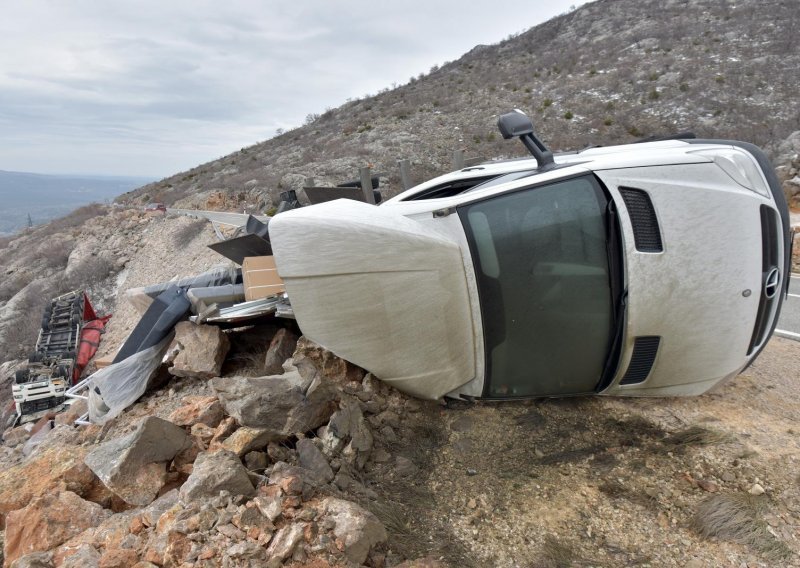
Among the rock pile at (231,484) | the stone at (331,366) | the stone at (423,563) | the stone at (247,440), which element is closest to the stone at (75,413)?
the rock pile at (231,484)

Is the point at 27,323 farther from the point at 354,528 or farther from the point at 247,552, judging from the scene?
the point at 354,528

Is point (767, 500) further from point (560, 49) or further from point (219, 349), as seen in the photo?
point (560, 49)

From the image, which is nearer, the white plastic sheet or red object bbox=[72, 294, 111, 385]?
the white plastic sheet

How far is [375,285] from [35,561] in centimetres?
199

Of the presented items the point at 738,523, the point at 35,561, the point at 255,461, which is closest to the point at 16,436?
the point at 35,561

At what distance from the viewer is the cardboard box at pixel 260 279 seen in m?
3.76

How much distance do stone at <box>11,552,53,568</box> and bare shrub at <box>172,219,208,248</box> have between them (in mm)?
12834

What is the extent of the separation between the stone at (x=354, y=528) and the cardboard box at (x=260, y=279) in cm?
200

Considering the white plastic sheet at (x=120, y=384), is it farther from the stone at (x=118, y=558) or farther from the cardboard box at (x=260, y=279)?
the stone at (x=118, y=558)

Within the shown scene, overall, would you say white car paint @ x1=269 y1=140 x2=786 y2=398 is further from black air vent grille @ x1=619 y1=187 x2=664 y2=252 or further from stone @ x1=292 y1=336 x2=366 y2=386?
stone @ x1=292 y1=336 x2=366 y2=386

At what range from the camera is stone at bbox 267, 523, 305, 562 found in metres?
1.80

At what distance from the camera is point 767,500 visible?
7.82 ft

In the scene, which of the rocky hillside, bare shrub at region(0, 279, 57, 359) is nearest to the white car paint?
bare shrub at region(0, 279, 57, 359)

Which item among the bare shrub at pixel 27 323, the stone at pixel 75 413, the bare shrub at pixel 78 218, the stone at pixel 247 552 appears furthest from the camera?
the bare shrub at pixel 78 218
